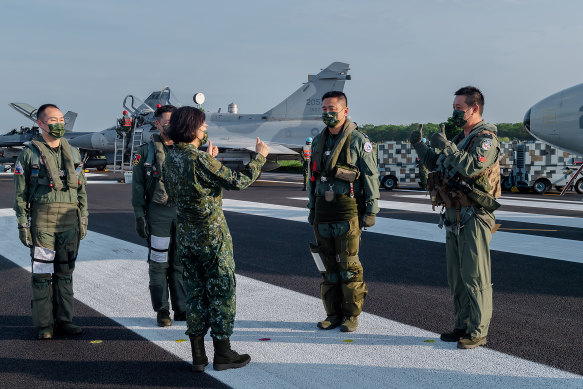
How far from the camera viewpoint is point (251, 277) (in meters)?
6.79

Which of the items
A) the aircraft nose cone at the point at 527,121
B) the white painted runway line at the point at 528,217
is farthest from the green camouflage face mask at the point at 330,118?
the aircraft nose cone at the point at 527,121

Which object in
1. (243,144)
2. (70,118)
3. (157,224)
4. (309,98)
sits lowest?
(157,224)

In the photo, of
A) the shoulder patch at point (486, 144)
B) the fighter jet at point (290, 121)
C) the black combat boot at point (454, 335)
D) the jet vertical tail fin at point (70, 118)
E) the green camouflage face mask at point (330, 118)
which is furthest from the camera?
Answer: the jet vertical tail fin at point (70, 118)

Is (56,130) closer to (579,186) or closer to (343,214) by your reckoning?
(343,214)

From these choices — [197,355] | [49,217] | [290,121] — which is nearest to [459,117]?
[197,355]

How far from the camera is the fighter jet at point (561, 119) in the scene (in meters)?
10.2

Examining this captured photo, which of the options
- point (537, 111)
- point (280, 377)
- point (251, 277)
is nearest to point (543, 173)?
point (537, 111)

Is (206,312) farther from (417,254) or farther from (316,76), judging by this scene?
(316,76)

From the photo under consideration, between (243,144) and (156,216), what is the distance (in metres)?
22.4

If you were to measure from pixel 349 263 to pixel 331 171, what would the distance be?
87 centimetres

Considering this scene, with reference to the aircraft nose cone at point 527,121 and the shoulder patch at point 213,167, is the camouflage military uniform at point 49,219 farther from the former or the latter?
the aircraft nose cone at point 527,121

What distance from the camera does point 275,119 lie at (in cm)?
2919

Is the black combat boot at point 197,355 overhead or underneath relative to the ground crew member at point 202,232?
underneath

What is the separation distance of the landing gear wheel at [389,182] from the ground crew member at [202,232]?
68.3 ft
